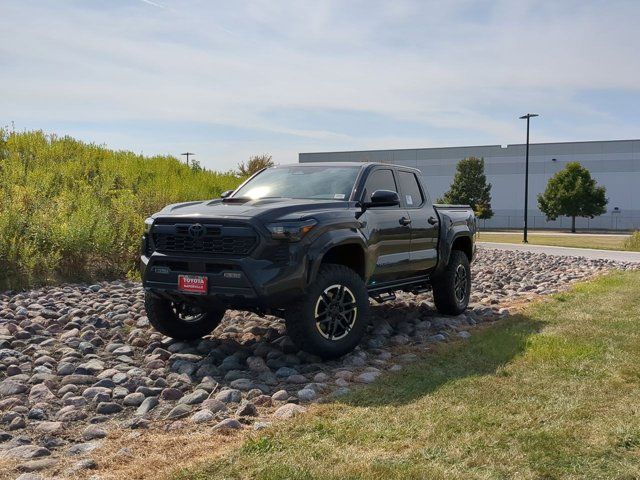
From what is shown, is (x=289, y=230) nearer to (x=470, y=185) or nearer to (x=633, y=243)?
(x=633, y=243)

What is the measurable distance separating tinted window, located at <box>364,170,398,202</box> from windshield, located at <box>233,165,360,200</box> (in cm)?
19

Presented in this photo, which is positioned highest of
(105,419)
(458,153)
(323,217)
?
(458,153)

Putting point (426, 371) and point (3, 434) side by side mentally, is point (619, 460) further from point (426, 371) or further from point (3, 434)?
point (3, 434)

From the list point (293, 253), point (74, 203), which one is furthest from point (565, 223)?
point (293, 253)

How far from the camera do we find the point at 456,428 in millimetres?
4562

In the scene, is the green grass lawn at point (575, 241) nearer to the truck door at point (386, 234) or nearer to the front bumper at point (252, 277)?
the truck door at point (386, 234)

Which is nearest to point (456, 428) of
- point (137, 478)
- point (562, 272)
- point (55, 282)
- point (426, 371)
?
point (426, 371)

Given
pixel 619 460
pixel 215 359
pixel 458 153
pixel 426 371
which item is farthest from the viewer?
pixel 458 153

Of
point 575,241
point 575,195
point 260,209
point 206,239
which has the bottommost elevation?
point 575,241

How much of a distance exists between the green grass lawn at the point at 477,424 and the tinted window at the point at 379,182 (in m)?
1.84

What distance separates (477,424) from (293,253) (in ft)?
7.18

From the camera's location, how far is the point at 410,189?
8.38 m

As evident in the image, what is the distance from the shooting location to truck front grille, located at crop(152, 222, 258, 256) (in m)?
6.02

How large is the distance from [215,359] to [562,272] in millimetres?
11531
